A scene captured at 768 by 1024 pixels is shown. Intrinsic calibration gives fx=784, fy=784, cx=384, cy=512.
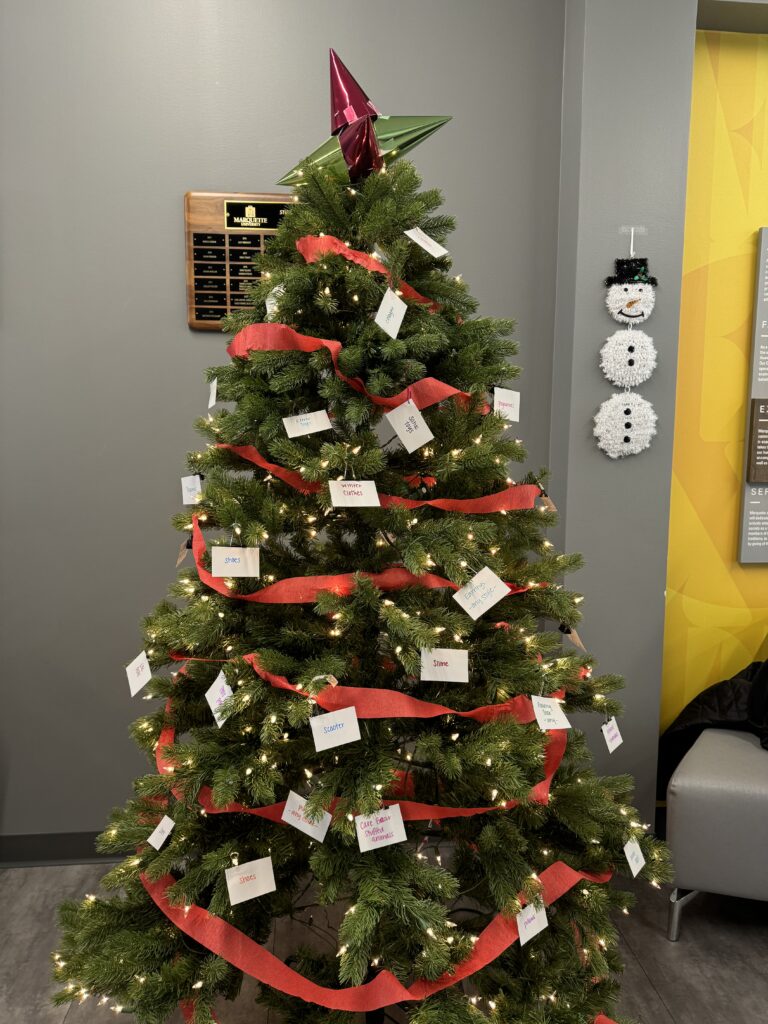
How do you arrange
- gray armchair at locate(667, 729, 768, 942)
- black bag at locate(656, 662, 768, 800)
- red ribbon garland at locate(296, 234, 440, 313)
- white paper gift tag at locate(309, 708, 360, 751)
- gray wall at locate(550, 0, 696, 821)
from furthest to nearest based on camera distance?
1. black bag at locate(656, 662, 768, 800)
2. gray wall at locate(550, 0, 696, 821)
3. gray armchair at locate(667, 729, 768, 942)
4. red ribbon garland at locate(296, 234, 440, 313)
5. white paper gift tag at locate(309, 708, 360, 751)

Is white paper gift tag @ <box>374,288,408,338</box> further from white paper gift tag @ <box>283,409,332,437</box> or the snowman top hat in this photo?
the snowman top hat

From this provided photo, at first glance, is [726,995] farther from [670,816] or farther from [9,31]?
[9,31]

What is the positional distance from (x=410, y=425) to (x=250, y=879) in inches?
→ 32.8

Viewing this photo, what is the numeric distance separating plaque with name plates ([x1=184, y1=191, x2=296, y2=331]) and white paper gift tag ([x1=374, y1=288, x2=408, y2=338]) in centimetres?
108

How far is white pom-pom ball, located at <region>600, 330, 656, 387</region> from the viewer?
90.4 inches

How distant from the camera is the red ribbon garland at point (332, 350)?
137cm

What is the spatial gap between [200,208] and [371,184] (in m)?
1.05

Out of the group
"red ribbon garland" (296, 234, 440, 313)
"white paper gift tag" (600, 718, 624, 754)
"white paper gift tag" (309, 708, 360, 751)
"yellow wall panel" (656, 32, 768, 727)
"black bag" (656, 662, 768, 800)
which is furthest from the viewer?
"yellow wall panel" (656, 32, 768, 727)

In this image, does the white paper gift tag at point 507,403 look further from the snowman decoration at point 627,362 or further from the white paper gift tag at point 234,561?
the snowman decoration at point 627,362

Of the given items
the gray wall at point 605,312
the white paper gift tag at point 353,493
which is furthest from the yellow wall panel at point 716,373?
the white paper gift tag at point 353,493

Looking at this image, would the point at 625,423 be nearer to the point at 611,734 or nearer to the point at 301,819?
the point at 611,734

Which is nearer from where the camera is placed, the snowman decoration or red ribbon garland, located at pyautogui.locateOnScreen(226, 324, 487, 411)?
red ribbon garland, located at pyautogui.locateOnScreen(226, 324, 487, 411)

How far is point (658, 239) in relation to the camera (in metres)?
2.30

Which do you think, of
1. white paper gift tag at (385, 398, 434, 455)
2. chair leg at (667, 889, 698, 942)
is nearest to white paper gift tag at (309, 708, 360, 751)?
white paper gift tag at (385, 398, 434, 455)
